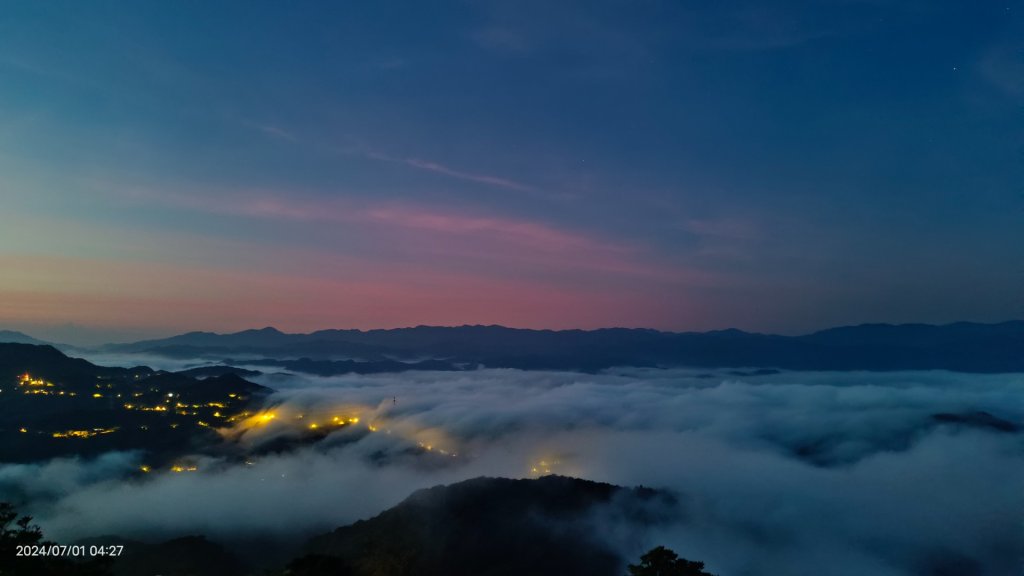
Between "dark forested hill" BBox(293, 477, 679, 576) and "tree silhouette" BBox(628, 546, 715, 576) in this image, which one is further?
"dark forested hill" BBox(293, 477, 679, 576)

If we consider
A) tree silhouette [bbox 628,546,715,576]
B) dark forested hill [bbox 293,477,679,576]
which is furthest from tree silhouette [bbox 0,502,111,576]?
dark forested hill [bbox 293,477,679,576]

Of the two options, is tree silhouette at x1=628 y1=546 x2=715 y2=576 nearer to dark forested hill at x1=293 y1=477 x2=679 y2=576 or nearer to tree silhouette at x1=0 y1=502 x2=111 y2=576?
tree silhouette at x1=0 y1=502 x2=111 y2=576

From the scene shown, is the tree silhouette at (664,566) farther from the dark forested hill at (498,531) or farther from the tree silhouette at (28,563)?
the dark forested hill at (498,531)

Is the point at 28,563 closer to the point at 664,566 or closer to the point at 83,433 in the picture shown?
the point at 664,566

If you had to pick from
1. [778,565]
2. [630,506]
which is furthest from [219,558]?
[778,565]

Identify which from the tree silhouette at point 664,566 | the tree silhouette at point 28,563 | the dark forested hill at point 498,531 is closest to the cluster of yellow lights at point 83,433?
the dark forested hill at point 498,531
